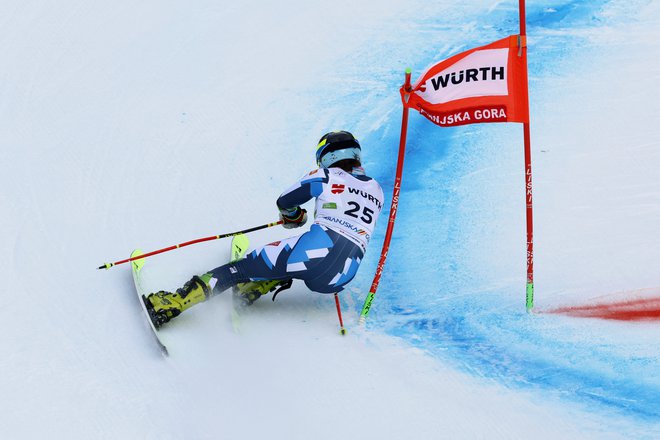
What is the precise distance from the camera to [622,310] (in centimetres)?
545

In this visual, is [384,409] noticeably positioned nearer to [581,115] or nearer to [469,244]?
[469,244]

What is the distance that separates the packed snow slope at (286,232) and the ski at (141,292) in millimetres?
68

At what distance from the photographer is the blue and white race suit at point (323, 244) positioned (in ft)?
16.8

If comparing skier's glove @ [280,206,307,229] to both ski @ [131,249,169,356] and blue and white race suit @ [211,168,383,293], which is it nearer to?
blue and white race suit @ [211,168,383,293]

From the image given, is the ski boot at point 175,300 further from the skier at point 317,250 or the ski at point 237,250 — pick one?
the ski at point 237,250

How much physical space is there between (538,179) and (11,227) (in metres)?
3.56

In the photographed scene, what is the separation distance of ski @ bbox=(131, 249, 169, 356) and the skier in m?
0.03

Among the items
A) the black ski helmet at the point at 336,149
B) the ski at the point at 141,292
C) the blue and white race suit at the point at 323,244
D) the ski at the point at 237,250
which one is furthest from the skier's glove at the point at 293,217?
the ski at the point at 141,292

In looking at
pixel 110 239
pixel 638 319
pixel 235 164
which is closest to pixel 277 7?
pixel 235 164

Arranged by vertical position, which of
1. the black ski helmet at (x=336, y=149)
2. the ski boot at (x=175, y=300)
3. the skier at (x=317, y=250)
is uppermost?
the black ski helmet at (x=336, y=149)

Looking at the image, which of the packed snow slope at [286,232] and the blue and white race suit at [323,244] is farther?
the blue and white race suit at [323,244]

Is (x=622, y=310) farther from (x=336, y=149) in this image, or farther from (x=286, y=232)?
(x=286, y=232)

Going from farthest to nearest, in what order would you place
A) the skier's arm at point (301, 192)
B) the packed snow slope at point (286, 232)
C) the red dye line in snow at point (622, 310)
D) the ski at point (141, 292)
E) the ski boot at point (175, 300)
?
the red dye line in snow at point (622, 310), the skier's arm at point (301, 192), the ski boot at point (175, 300), the ski at point (141, 292), the packed snow slope at point (286, 232)

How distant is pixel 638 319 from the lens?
534cm
